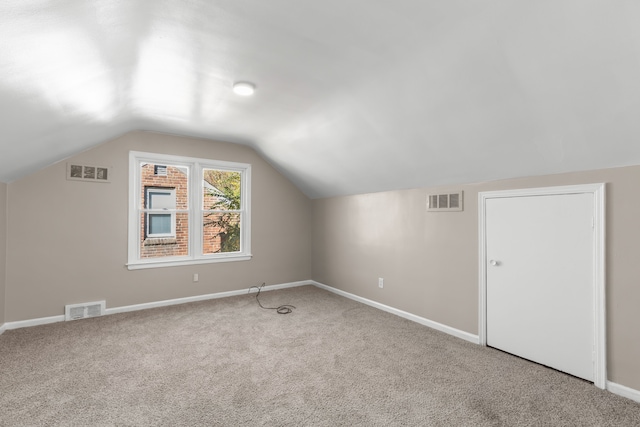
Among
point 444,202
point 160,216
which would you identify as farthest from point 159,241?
point 444,202

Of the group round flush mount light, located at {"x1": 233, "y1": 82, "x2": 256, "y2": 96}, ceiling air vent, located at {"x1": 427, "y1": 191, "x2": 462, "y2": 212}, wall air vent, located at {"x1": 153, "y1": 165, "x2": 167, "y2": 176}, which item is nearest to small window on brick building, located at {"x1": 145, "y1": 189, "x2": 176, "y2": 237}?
wall air vent, located at {"x1": 153, "y1": 165, "x2": 167, "y2": 176}

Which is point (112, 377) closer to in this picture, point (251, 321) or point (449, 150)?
point (251, 321)

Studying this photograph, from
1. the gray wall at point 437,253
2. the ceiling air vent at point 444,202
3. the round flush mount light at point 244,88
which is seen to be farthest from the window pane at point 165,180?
the ceiling air vent at point 444,202

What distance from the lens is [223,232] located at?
17.3 feet

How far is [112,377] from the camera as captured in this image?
246cm

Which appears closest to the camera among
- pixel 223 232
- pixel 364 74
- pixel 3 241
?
pixel 364 74

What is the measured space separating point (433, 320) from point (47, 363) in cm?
369

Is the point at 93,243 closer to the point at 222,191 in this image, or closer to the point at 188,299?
the point at 188,299

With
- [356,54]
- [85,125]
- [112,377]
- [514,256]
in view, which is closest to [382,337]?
[514,256]

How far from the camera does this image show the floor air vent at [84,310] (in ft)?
12.4

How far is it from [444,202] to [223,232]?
11.5ft

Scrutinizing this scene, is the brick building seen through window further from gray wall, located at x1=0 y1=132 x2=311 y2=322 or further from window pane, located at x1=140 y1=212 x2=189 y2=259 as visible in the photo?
gray wall, located at x1=0 y1=132 x2=311 y2=322

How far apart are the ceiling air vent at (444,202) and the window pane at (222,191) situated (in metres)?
3.08

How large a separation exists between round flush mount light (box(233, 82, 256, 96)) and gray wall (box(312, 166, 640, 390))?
2187mm
